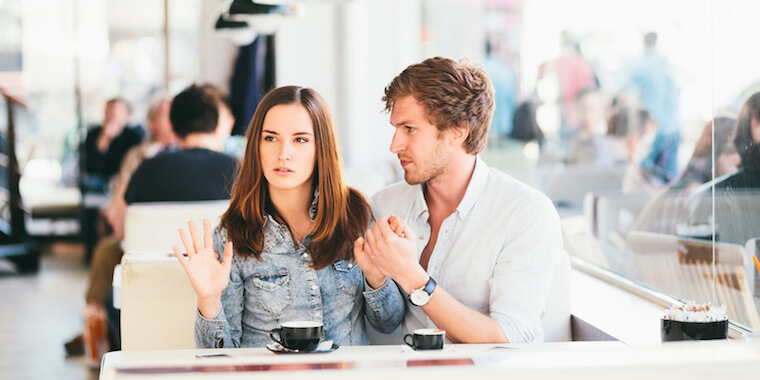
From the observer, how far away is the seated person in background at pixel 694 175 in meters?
1.99

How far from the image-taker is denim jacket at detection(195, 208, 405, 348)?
2070 millimetres

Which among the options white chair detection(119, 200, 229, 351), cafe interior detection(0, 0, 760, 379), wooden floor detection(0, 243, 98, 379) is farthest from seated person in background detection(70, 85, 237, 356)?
white chair detection(119, 200, 229, 351)

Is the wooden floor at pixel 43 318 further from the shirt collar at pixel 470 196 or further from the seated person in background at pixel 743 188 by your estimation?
the seated person in background at pixel 743 188

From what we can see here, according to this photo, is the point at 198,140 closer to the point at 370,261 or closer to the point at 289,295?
the point at 289,295

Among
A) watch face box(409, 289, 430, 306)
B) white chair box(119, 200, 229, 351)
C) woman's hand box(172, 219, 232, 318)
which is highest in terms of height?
woman's hand box(172, 219, 232, 318)

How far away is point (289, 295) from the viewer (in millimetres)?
2084

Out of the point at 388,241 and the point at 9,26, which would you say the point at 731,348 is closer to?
the point at 388,241

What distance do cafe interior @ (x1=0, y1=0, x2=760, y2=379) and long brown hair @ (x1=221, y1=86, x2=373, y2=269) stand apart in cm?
11

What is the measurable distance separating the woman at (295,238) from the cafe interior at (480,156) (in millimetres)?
141

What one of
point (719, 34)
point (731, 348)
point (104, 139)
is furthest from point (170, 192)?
point (104, 139)

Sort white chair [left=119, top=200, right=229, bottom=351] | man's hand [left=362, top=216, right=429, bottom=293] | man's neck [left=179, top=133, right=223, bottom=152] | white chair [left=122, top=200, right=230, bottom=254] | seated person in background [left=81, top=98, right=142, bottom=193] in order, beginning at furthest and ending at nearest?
seated person in background [left=81, top=98, right=142, bottom=193] < man's neck [left=179, top=133, right=223, bottom=152] < white chair [left=122, top=200, right=230, bottom=254] < white chair [left=119, top=200, right=229, bottom=351] < man's hand [left=362, top=216, right=429, bottom=293]

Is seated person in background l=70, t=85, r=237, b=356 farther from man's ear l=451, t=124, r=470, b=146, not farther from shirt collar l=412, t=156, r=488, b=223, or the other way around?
man's ear l=451, t=124, r=470, b=146

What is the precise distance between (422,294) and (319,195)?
0.44 m

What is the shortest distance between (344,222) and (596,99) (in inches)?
140
